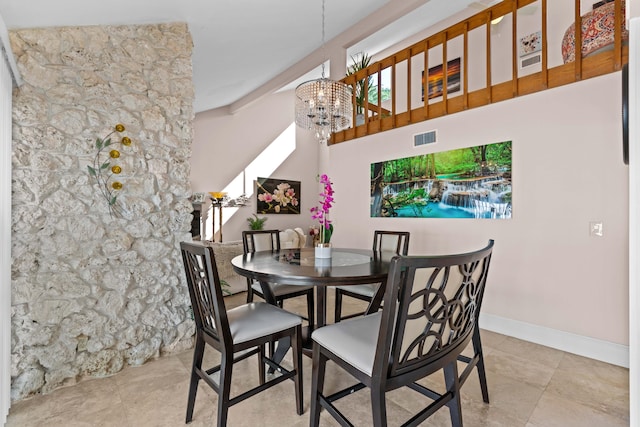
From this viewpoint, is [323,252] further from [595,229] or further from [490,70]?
[490,70]

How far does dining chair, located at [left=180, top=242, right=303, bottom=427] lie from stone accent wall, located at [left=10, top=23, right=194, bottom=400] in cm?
91

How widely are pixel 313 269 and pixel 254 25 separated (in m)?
2.57

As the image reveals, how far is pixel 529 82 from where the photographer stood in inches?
107

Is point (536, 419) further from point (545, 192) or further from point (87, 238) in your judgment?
point (87, 238)

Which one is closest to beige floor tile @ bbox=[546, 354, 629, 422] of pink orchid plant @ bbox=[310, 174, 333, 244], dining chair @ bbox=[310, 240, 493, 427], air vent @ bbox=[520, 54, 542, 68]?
dining chair @ bbox=[310, 240, 493, 427]

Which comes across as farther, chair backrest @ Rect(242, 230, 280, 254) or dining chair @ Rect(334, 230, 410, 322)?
chair backrest @ Rect(242, 230, 280, 254)

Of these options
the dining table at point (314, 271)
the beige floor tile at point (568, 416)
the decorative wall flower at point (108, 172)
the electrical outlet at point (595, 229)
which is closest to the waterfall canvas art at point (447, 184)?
the electrical outlet at point (595, 229)

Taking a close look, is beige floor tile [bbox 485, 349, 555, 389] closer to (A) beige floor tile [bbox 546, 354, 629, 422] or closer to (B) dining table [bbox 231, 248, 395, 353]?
(A) beige floor tile [bbox 546, 354, 629, 422]

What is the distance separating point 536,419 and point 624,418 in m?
0.47

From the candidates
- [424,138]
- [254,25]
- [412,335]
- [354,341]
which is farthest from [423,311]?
[254,25]

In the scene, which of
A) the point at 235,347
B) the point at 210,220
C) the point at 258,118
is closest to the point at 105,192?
the point at 235,347

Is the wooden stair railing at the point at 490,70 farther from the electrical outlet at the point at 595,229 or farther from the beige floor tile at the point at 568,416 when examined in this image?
the beige floor tile at the point at 568,416

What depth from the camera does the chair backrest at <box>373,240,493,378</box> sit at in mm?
1097

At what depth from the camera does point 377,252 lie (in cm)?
256
